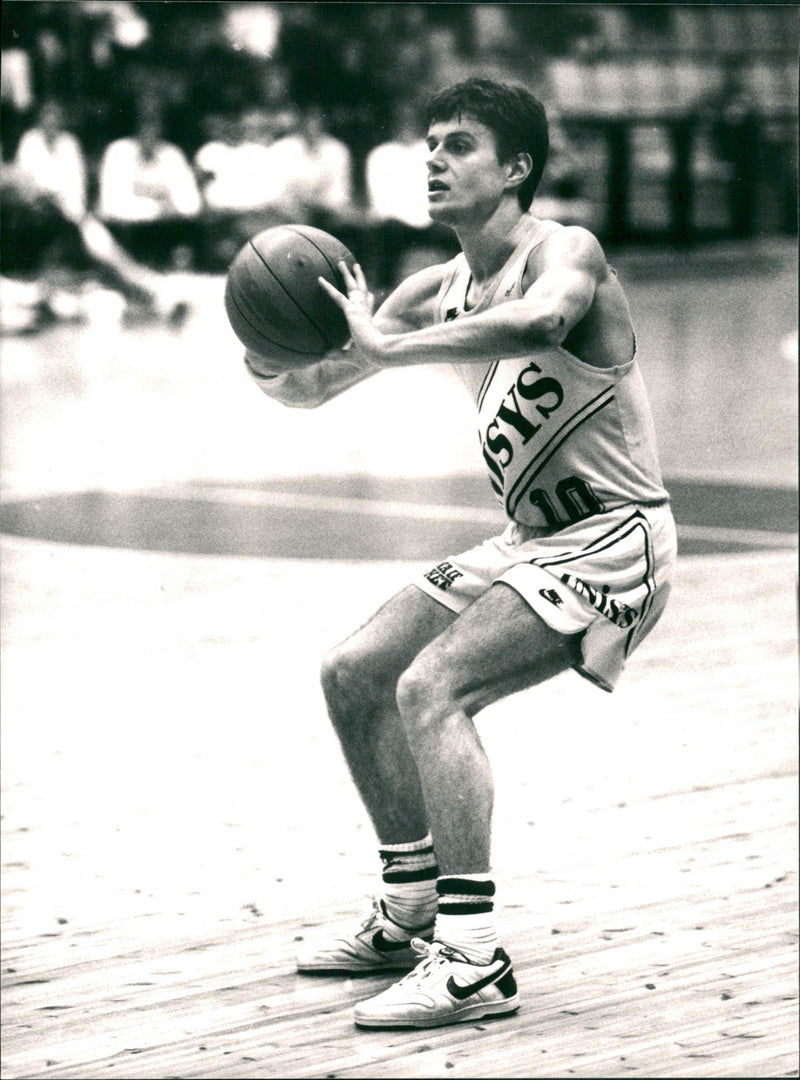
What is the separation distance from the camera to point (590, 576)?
3418 mm

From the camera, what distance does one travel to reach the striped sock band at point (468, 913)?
3.56 m

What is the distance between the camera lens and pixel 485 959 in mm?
3576

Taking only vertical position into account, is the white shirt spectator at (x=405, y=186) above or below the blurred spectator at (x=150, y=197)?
above

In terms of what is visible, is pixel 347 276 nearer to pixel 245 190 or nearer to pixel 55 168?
pixel 245 190

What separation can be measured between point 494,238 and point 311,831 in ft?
7.40

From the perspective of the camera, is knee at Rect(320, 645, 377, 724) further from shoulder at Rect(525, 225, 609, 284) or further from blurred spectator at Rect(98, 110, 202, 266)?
blurred spectator at Rect(98, 110, 202, 266)

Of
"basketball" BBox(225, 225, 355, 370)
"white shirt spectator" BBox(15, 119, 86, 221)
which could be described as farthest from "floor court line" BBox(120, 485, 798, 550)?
"white shirt spectator" BBox(15, 119, 86, 221)

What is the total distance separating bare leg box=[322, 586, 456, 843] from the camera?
3.53m

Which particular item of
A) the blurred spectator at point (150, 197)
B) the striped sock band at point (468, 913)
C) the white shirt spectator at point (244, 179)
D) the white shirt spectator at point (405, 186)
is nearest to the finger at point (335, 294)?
the white shirt spectator at point (405, 186)

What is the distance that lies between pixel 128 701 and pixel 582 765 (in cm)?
147

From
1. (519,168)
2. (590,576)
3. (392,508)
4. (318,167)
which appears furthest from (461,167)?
(318,167)

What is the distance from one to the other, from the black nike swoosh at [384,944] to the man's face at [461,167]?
1497mm

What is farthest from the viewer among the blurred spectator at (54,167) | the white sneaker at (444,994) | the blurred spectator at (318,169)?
the blurred spectator at (54,167)

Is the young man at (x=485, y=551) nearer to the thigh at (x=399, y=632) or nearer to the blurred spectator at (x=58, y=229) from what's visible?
the thigh at (x=399, y=632)
